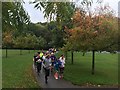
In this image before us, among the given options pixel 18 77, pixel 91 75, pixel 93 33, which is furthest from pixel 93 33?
pixel 18 77

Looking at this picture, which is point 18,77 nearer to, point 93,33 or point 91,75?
point 91,75

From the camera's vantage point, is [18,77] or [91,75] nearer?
[18,77]

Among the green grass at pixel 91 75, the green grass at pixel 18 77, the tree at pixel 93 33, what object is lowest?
the green grass at pixel 91 75

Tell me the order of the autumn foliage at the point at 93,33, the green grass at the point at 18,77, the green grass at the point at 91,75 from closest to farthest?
the green grass at the point at 18,77
the green grass at the point at 91,75
the autumn foliage at the point at 93,33

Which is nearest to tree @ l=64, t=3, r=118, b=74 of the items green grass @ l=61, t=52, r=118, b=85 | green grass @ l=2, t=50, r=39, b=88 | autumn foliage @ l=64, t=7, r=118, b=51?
autumn foliage @ l=64, t=7, r=118, b=51

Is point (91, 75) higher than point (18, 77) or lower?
lower

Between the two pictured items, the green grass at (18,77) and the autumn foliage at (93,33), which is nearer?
the green grass at (18,77)

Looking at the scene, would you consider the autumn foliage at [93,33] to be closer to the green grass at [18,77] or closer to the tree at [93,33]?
the tree at [93,33]

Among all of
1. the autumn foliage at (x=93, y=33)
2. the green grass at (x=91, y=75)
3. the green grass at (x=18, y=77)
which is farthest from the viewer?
the autumn foliage at (x=93, y=33)

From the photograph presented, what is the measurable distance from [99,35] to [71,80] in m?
4.91

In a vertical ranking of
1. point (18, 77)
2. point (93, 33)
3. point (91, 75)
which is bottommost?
point (91, 75)

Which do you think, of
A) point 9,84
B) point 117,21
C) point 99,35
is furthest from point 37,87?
point 99,35

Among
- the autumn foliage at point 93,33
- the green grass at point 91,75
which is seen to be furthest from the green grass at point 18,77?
the autumn foliage at point 93,33

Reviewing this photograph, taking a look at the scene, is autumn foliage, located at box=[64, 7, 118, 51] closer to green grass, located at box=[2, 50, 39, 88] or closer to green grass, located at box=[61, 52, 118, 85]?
green grass, located at box=[61, 52, 118, 85]
